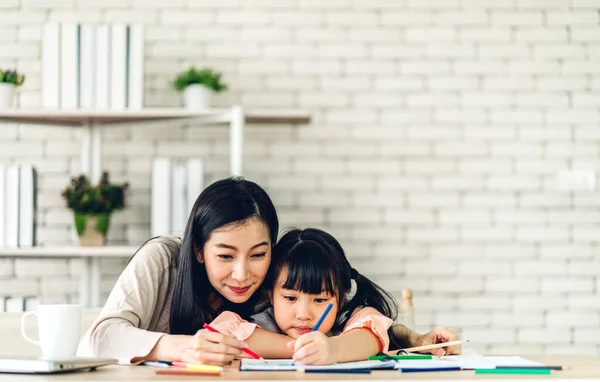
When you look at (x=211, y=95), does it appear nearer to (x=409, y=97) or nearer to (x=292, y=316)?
(x=409, y=97)

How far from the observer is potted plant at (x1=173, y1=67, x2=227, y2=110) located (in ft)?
10.1

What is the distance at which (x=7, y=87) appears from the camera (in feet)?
9.86

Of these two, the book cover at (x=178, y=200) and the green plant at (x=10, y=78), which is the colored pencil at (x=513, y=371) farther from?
the green plant at (x=10, y=78)

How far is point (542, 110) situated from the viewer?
3.37 metres

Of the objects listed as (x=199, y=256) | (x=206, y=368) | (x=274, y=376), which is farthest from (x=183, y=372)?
(x=199, y=256)

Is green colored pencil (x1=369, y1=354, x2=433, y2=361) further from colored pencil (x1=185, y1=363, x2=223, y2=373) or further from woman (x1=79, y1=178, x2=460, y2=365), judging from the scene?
colored pencil (x1=185, y1=363, x2=223, y2=373)

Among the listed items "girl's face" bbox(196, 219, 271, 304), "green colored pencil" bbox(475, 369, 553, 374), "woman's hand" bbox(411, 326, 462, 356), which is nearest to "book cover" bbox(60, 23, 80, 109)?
"girl's face" bbox(196, 219, 271, 304)

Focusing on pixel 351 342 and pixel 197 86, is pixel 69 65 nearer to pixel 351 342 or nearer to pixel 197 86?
pixel 197 86

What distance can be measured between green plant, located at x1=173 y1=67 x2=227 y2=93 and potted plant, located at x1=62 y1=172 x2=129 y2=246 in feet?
1.52

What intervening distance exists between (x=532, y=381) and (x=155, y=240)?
105 cm

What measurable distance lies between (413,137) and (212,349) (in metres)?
2.03

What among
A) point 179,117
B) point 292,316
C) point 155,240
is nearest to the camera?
point 292,316

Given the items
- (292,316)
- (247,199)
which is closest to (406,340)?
(292,316)

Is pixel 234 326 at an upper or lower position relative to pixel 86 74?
lower
